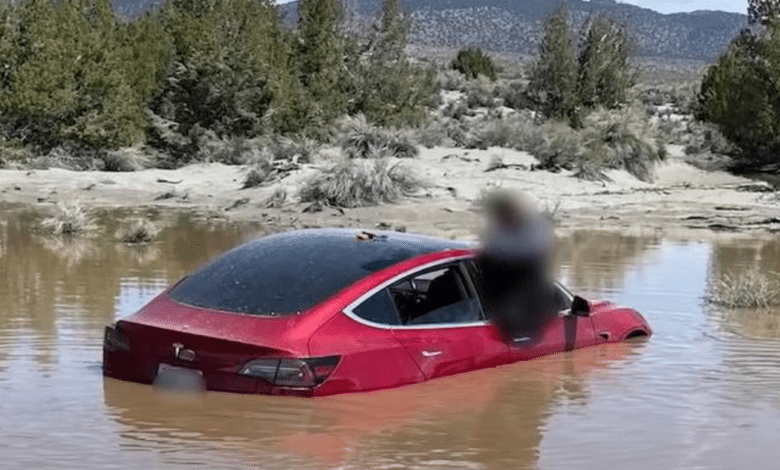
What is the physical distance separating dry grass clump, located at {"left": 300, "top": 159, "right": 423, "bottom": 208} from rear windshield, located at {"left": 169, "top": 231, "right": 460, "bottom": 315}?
15.8 m

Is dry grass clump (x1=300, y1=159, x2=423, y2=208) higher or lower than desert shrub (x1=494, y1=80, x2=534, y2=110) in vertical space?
lower

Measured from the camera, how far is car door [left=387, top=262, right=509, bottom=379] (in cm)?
888

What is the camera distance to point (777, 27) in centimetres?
3444

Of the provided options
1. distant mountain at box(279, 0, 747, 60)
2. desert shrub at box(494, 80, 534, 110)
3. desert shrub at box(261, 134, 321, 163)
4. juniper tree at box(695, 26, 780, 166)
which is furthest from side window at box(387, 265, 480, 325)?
distant mountain at box(279, 0, 747, 60)

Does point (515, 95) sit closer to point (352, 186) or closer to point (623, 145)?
point (623, 145)

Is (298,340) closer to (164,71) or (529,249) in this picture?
(529,249)

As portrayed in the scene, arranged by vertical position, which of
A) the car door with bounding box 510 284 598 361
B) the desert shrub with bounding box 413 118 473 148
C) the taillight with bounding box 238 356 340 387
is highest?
the taillight with bounding box 238 356 340 387

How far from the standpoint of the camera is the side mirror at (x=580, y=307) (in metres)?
10.3

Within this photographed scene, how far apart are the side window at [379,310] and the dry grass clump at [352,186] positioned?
1668cm

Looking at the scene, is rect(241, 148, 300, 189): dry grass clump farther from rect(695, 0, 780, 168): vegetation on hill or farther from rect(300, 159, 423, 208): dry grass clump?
rect(695, 0, 780, 168): vegetation on hill

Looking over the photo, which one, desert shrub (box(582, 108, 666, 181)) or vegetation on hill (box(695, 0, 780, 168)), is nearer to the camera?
desert shrub (box(582, 108, 666, 181))

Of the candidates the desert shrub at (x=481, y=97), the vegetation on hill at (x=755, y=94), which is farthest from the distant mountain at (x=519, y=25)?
the vegetation on hill at (x=755, y=94)

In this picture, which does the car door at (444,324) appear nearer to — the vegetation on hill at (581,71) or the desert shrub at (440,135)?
the desert shrub at (440,135)

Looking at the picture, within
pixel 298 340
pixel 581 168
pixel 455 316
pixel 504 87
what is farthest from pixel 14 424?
pixel 504 87
